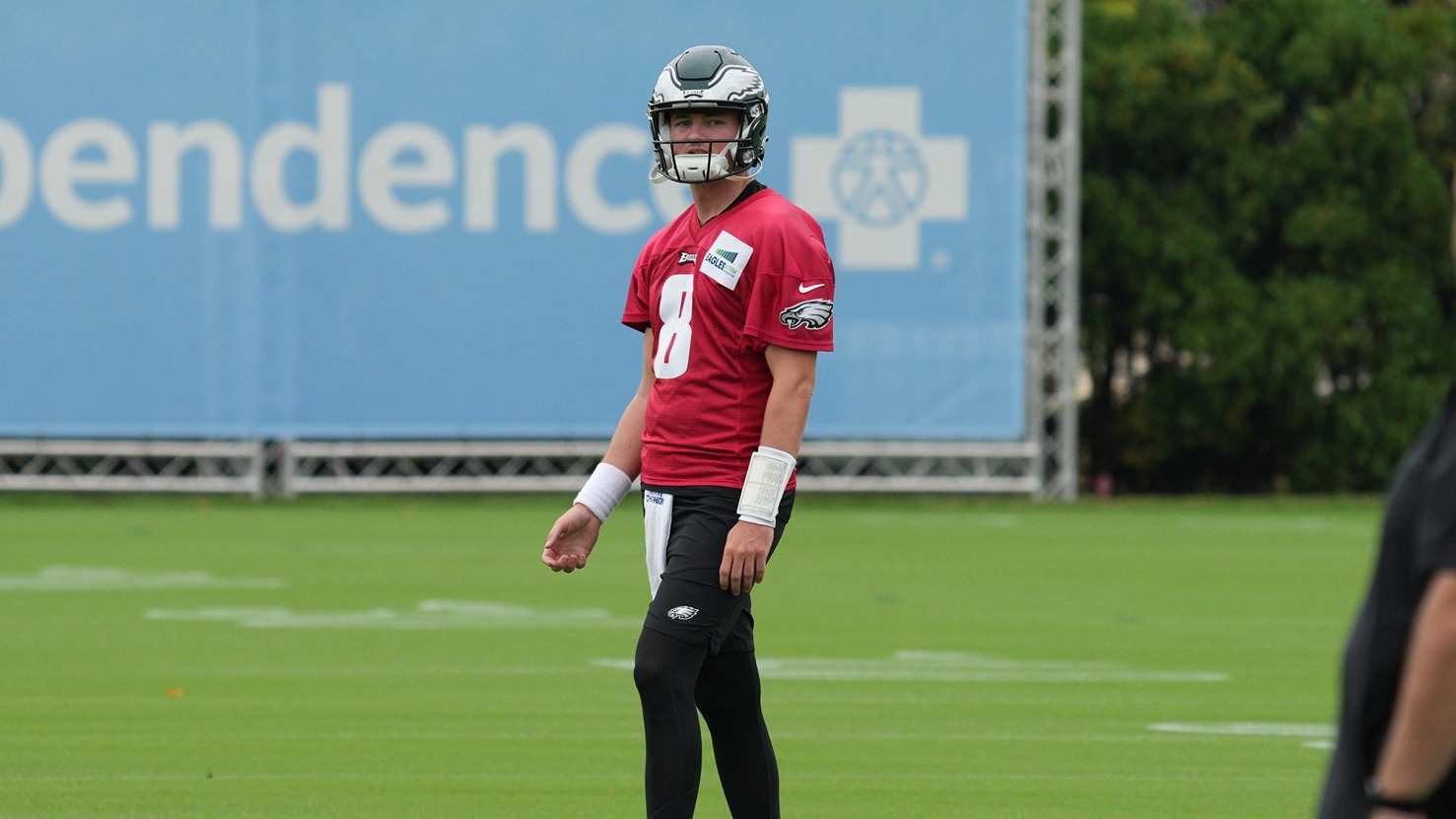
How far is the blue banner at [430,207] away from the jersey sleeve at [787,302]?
63.0 ft

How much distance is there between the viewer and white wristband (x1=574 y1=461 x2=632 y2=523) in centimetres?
561

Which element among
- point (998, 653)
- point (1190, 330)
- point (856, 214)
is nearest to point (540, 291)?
point (856, 214)

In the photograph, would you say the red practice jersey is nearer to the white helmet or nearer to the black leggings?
the white helmet

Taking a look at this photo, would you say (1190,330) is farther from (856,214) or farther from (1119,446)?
(856,214)

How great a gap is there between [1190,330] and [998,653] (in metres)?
16.9

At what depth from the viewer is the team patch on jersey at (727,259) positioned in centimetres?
523

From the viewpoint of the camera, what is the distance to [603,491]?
222 inches

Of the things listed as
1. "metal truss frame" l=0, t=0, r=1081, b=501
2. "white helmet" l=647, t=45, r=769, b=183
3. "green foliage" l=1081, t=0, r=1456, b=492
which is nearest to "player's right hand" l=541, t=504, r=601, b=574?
"white helmet" l=647, t=45, r=769, b=183

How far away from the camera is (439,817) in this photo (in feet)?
23.1

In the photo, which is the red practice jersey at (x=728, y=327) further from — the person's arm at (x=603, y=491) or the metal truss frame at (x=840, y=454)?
the metal truss frame at (x=840, y=454)

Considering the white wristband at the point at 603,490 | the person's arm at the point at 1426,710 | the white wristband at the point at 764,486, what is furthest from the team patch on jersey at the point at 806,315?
the person's arm at the point at 1426,710

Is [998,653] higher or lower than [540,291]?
lower

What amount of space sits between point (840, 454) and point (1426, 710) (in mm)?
22187

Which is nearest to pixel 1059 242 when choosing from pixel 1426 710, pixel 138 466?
pixel 138 466
